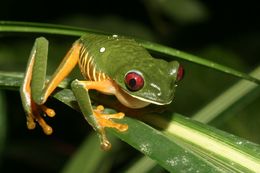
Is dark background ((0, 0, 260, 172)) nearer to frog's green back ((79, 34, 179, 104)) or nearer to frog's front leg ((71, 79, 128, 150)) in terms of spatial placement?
frog's green back ((79, 34, 179, 104))

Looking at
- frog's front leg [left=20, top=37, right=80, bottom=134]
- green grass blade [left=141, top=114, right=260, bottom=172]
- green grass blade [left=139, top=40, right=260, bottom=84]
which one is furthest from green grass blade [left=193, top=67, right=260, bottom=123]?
frog's front leg [left=20, top=37, right=80, bottom=134]

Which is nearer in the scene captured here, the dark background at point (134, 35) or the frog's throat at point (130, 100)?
the frog's throat at point (130, 100)

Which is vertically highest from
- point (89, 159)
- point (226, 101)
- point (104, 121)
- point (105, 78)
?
point (226, 101)

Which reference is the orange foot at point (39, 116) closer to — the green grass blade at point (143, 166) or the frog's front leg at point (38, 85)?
the frog's front leg at point (38, 85)

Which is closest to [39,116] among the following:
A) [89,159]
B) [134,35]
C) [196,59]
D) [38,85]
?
[38,85]

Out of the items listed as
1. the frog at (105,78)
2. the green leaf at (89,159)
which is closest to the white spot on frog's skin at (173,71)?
the frog at (105,78)

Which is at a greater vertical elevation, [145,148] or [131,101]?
[131,101]

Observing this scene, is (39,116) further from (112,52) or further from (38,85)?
(112,52)

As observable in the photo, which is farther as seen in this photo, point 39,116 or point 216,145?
point 39,116
